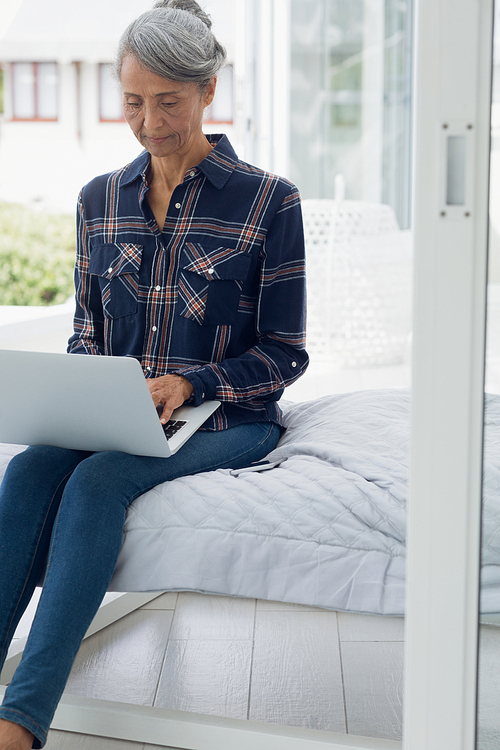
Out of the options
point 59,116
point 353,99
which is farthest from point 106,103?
point 353,99

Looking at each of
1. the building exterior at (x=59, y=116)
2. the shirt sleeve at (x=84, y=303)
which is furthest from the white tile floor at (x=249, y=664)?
the building exterior at (x=59, y=116)

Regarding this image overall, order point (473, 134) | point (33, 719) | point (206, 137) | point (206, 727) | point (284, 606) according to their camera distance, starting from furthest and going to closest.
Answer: point (284, 606) < point (206, 137) < point (206, 727) < point (33, 719) < point (473, 134)

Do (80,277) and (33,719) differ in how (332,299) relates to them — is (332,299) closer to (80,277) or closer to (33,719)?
(80,277)

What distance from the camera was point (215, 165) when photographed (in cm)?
147

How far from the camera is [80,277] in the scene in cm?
156

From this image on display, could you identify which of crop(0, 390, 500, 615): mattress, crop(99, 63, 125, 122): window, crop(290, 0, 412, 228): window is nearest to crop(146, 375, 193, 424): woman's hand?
crop(0, 390, 500, 615): mattress

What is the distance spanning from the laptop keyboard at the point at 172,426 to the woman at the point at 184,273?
0.08 feet

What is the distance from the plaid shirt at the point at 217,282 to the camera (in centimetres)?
143

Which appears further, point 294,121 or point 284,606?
point 294,121

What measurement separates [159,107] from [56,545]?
790 mm

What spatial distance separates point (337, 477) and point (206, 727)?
0.45m

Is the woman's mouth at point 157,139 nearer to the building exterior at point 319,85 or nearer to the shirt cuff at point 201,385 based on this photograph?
the building exterior at point 319,85

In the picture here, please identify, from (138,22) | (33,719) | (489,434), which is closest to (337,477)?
(489,434)

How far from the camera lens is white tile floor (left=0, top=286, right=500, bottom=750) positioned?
52.7 inches
